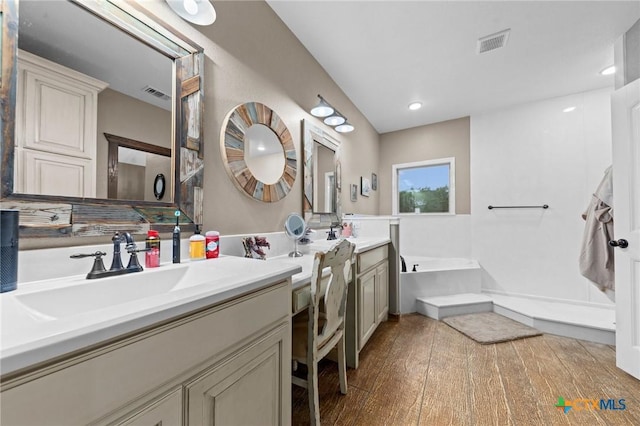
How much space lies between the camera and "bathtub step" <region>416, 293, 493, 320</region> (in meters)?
2.80

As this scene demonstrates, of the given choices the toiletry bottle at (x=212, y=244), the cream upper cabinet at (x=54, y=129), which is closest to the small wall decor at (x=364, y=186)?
the toiletry bottle at (x=212, y=244)

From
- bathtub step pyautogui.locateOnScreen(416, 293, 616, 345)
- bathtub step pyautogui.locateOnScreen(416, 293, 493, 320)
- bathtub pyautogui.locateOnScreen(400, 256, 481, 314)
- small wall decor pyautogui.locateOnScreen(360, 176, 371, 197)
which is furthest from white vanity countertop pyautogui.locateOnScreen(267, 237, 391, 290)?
small wall decor pyautogui.locateOnScreen(360, 176, 371, 197)

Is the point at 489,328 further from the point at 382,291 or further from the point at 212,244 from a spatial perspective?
the point at 212,244

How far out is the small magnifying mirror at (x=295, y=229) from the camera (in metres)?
1.86

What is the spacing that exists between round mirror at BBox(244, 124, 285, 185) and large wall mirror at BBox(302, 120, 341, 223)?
362 millimetres

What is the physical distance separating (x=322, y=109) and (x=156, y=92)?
143 centimetres

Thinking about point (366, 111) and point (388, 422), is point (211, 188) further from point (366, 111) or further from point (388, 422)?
point (366, 111)

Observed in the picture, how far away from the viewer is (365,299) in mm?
2006

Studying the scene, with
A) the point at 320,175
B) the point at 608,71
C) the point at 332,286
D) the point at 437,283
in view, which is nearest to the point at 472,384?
the point at 332,286

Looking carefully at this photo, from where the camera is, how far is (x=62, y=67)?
0.90 metres

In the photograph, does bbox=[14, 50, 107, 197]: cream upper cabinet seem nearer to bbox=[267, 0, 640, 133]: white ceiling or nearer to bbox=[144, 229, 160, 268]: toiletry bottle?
bbox=[144, 229, 160, 268]: toiletry bottle

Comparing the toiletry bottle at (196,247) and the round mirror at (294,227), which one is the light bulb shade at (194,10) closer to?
the toiletry bottle at (196,247)

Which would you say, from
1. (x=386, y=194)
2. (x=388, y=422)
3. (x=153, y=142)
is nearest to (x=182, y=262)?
(x=153, y=142)

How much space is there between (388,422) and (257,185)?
152cm
